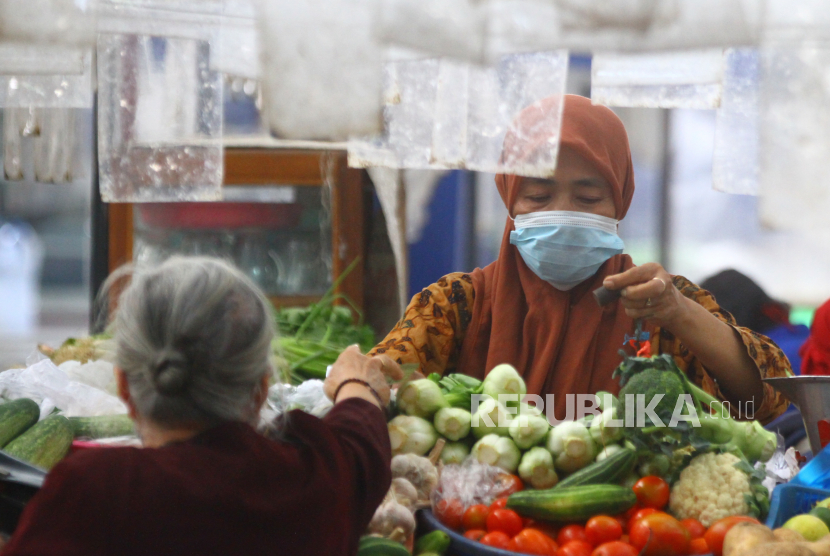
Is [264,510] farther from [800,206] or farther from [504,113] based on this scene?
[800,206]

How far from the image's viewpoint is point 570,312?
7.49 ft

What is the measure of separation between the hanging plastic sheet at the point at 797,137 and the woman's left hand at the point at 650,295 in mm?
458

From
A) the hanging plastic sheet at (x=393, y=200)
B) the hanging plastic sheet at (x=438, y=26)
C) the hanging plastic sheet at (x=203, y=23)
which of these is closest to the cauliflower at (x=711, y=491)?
the hanging plastic sheet at (x=438, y=26)

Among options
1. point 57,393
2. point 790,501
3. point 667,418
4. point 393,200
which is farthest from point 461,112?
point 393,200

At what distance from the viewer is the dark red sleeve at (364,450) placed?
133 cm

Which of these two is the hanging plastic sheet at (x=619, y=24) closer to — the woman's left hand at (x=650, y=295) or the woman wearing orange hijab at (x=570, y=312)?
the woman's left hand at (x=650, y=295)

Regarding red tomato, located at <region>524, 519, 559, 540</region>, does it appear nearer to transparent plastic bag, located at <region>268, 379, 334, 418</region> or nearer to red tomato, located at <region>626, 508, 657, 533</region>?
red tomato, located at <region>626, 508, 657, 533</region>

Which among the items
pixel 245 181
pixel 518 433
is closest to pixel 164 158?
pixel 518 433

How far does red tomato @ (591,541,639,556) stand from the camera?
135 cm

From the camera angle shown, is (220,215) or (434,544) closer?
(434,544)

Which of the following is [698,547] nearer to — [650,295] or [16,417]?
[650,295]

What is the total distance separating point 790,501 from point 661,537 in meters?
0.40

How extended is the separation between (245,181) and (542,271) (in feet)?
10.9

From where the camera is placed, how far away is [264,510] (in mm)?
1146
